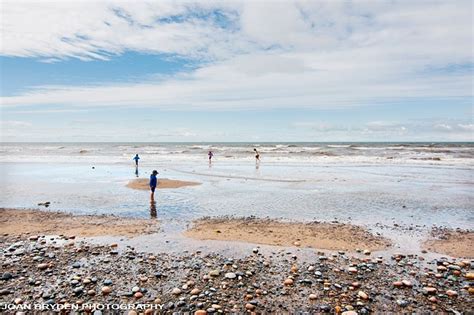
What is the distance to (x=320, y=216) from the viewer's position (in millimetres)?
12844

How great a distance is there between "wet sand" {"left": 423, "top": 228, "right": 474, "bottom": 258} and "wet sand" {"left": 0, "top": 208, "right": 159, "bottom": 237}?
845cm

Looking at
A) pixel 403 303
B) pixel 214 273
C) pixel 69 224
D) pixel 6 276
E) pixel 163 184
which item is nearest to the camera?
pixel 403 303

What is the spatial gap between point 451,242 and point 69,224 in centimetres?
1240

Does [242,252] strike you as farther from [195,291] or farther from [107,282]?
[107,282]

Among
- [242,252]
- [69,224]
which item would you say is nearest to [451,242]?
[242,252]

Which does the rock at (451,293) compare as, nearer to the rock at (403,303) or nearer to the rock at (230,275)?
the rock at (403,303)

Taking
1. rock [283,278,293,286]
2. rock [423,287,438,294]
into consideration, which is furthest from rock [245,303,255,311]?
rock [423,287,438,294]

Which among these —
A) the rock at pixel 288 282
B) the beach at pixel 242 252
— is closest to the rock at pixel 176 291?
the beach at pixel 242 252

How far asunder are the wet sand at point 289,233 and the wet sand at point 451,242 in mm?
1236

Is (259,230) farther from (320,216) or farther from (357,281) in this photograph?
(357,281)

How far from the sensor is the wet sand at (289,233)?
9266 millimetres

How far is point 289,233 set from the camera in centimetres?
1025

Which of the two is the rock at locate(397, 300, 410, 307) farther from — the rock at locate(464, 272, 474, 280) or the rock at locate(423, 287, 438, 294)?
the rock at locate(464, 272, 474, 280)

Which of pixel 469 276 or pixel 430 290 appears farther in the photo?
pixel 469 276
